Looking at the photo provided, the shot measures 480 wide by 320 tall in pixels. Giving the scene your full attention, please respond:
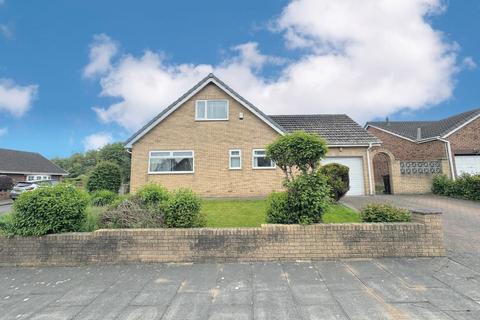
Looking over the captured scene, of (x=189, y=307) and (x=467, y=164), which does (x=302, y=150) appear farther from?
(x=467, y=164)

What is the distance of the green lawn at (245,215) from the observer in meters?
7.35

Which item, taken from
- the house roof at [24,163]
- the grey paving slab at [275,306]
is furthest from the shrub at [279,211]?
the house roof at [24,163]

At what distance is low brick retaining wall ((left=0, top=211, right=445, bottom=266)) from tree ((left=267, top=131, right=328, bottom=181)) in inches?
59.6

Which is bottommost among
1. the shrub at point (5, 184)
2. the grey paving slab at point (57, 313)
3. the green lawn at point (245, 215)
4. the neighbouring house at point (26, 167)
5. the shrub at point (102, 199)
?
the grey paving slab at point (57, 313)

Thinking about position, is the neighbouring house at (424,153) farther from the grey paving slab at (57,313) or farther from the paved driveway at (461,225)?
the grey paving slab at (57,313)

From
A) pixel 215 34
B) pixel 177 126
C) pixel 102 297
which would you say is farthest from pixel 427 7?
pixel 102 297

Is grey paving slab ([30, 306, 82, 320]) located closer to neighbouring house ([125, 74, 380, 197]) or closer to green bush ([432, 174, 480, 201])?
neighbouring house ([125, 74, 380, 197])

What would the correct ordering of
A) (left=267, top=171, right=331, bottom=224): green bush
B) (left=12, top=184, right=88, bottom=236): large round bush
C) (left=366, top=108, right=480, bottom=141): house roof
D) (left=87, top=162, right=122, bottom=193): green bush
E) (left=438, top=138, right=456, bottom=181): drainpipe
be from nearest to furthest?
(left=12, top=184, right=88, bottom=236): large round bush < (left=267, top=171, right=331, bottom=224): green bush < (left=87, top=162, right=122, bottom=193): green bush < (left=438, top=138, right=456, bottom=181): drainpipe < (left=366, top=108, right=480, bottom=141): house roof

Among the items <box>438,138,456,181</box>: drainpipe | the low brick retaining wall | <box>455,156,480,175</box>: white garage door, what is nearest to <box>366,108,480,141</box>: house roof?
<box>438,138,456,181</box>: drainpipe

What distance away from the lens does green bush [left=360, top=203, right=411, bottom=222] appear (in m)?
5.70

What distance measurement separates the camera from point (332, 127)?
53.6 feet

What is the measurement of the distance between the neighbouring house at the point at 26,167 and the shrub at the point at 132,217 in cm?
3236

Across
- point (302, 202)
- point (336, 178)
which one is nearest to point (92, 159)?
point (336, 178)

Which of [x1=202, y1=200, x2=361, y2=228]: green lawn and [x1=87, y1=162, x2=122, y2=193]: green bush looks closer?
[x1=202, y1=200, x2=361, y2=228]: green lawn
